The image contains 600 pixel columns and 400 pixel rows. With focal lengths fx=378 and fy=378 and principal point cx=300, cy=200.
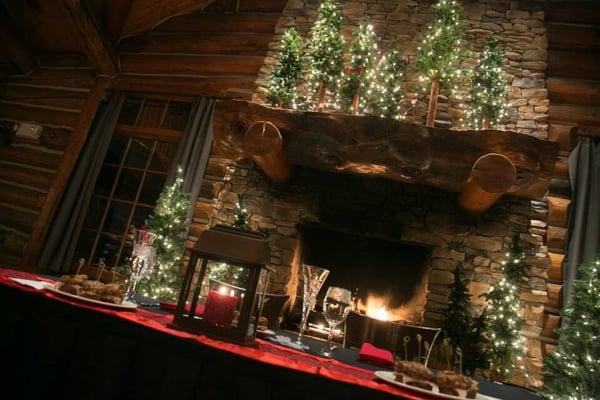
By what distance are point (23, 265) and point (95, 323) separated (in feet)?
17.0

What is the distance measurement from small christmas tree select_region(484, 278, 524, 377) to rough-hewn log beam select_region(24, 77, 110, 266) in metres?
5.83

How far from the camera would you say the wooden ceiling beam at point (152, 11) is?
5742 millimetres

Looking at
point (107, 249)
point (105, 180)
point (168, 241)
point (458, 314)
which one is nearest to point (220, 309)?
point (458, 314)

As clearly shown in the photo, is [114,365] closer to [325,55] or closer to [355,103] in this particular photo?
[355,103]

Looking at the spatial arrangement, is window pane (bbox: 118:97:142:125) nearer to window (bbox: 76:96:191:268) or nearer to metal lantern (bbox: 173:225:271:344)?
window (bbox: 76:96:191:268)

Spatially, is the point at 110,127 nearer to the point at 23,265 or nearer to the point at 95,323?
the point at 23,265

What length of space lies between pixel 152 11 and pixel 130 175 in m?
2.54

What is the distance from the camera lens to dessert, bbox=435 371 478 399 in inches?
42.4

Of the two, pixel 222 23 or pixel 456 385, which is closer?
pixel 456 385

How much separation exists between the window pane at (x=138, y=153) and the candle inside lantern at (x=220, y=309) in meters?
5.18

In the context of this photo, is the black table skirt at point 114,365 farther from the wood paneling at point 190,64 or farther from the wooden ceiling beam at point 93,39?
the wooden ceiling beam at point 93,39

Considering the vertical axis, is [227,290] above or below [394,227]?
below

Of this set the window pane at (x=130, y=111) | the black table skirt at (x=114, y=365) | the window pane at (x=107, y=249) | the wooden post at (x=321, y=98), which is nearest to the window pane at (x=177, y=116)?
the window pane at (x=130, y=111)

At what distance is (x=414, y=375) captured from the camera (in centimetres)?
111
